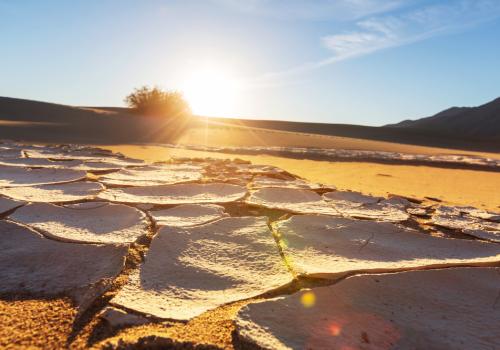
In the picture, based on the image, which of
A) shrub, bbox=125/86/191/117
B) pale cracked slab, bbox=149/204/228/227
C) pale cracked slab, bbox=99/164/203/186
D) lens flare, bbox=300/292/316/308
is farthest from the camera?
Answer: shrub, bbox=125/86/191/117

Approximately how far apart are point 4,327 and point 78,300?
187 millimetres

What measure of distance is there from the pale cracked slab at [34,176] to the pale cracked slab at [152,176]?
226 millimetres

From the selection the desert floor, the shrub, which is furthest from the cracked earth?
the shrub

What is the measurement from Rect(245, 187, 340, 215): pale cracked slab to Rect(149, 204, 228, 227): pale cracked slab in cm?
29

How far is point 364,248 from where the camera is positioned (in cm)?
157

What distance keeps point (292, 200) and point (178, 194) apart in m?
0.70

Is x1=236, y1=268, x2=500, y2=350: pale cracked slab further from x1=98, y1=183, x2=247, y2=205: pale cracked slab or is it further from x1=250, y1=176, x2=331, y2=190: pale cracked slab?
x1=250, y1=176, x2=331, y2=190: pale cracked slab

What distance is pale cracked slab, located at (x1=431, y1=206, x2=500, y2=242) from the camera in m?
1.84

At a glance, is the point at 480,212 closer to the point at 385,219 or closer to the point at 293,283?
the point at 385,219

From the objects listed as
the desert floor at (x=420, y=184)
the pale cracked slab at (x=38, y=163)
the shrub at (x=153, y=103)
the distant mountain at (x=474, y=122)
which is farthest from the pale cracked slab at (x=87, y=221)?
the distant mountain at (x=474, y=122)

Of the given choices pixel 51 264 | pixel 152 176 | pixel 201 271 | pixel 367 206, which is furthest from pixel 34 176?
pixel 367 206

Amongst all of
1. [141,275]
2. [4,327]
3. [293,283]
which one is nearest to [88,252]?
[141,275]

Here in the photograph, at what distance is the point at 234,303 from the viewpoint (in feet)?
3.67

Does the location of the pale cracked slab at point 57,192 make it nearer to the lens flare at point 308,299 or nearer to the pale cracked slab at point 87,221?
the pale cracked slab at point 87,221
